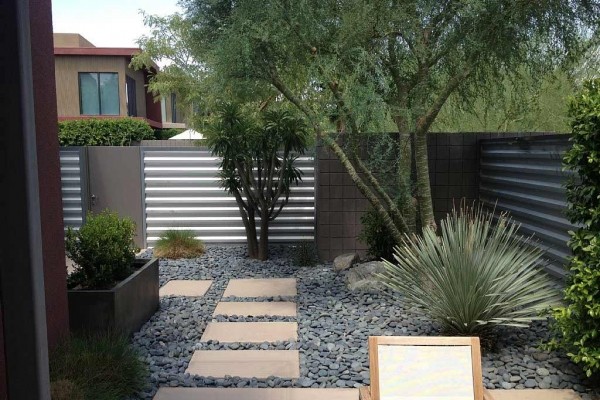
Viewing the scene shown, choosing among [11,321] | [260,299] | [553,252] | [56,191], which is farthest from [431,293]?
[11,321]

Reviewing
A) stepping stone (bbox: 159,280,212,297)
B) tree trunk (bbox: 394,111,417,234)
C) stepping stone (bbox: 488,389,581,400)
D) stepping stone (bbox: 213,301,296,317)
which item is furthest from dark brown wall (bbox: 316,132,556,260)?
stepping stone (bbox: 488,389,581,400)

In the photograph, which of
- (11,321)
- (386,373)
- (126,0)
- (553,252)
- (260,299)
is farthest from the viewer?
(260,299)

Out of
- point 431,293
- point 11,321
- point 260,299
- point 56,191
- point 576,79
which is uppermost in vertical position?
point 576,79

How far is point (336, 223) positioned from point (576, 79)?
12.7ft

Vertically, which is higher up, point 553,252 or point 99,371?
point 553,252

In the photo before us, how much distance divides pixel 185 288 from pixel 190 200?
106 inches

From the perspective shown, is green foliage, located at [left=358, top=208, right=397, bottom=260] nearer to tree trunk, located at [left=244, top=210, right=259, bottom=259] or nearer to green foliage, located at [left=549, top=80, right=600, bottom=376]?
tree trunk, located at [left=244, top=210, right=259, bottom=259]

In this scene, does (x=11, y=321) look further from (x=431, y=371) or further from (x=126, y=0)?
(x=126, y=0)

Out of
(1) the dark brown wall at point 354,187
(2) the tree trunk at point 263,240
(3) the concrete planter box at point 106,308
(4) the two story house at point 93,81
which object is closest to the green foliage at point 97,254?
(3) the concrete planter box at point 106,308

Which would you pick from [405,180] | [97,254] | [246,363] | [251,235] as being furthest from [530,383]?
[251,235]

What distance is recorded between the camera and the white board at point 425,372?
8.84 ft

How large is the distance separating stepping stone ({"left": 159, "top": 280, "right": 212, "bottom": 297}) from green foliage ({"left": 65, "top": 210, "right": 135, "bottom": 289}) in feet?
4.58

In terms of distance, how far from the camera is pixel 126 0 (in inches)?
168

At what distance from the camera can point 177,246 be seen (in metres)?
8.28
